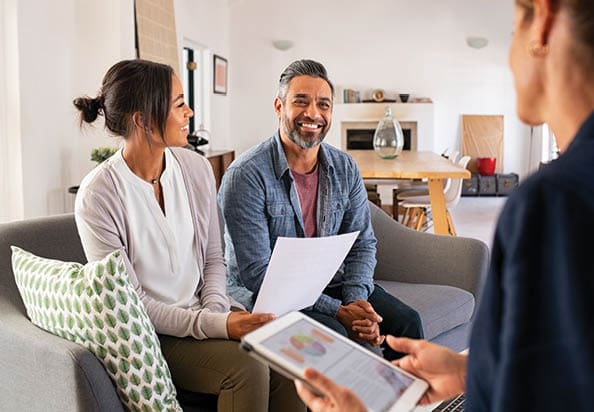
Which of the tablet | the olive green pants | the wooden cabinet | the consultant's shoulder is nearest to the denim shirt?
the olive green pants

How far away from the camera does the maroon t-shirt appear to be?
241 centimetres

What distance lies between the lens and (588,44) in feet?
2.17

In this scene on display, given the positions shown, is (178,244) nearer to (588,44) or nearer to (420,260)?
(420,260)

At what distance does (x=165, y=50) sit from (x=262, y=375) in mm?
4950

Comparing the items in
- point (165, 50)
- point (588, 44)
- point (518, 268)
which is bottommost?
point (518, 268)

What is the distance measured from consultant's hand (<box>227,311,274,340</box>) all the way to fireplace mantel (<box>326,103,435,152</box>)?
8.28 meters

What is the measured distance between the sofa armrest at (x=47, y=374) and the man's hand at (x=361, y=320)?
2.84 feet

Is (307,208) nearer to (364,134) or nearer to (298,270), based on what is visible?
(298,270)

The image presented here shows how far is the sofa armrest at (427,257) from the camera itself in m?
2.89

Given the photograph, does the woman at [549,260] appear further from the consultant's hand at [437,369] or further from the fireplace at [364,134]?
the fireplace at [364,134]

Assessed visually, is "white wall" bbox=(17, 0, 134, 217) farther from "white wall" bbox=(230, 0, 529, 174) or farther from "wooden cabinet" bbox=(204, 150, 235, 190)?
"white wall" bbox=(230, 0, 529, 174)

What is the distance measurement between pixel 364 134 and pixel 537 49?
9.54m

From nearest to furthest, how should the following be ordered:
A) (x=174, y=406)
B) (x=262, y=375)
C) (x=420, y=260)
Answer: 1. (x=174, y=406)
2. (x=262, y=375)
3. (x=420, y=260)

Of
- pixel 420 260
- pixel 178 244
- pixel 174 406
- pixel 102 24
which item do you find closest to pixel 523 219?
pixel 174 406
